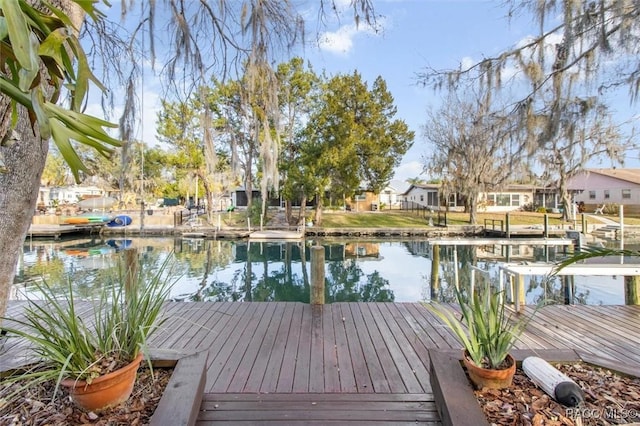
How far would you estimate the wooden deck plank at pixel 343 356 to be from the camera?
2092 mm

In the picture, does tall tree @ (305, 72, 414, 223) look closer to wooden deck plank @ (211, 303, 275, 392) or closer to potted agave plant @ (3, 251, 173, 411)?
wooden deck plank @ (211, 303, 275, 392)

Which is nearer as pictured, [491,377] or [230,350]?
[491,377]

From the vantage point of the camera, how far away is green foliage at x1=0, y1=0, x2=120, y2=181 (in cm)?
84

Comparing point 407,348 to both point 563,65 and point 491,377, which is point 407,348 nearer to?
point 491,377

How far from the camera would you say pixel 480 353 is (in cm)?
159

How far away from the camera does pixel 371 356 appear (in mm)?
2523

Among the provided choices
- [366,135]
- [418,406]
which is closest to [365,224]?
[366,135]

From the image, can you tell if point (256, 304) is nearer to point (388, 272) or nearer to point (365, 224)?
point (388, 272)

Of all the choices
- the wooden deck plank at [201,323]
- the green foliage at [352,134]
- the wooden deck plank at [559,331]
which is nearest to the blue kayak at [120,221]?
the green foliage at [352,134]

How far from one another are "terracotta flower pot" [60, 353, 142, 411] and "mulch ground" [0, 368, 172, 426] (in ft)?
0.12

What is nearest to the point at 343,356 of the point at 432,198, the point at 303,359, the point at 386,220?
the point at 303,359

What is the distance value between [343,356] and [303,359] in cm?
32

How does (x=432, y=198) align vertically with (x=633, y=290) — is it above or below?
above

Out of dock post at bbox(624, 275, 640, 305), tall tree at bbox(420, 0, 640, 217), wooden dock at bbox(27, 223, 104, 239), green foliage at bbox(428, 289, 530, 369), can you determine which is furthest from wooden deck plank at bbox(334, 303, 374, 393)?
Answer: wooden dock at bbox(27, 223, 104, 239)
